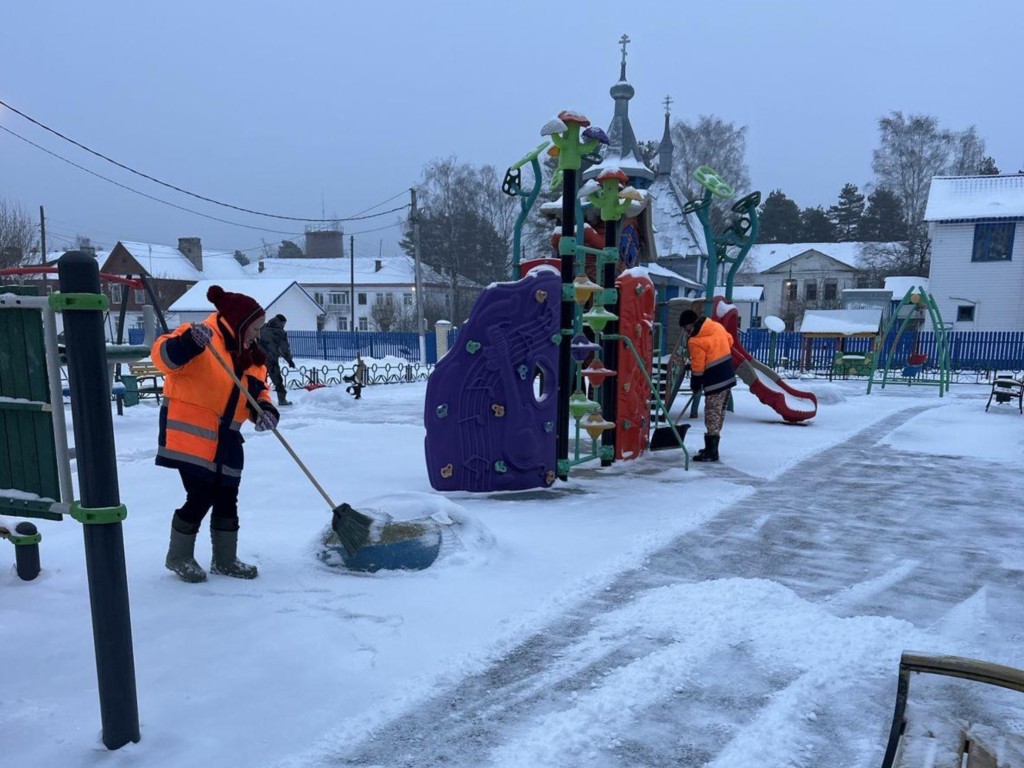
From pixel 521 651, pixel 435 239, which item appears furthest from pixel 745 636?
pixel 435 239

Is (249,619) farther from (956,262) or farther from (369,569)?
(956,262)

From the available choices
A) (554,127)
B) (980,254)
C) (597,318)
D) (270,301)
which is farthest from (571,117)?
(270,301)

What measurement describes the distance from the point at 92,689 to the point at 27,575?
1553 millimetres

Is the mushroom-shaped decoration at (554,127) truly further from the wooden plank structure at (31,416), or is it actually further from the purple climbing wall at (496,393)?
the wooden plank structure at (31,416)

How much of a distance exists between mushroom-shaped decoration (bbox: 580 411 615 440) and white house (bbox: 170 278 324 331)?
33.9 meters

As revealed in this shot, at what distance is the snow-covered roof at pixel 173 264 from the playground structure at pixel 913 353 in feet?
142

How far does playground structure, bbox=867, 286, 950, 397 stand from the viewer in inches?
643

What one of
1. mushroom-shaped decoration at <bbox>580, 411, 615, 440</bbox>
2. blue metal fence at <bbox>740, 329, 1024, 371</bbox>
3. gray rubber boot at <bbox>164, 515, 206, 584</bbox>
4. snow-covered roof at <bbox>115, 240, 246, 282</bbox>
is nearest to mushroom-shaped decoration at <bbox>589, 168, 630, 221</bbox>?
mushroom-shaped decoration at <bbox>580, 411, 615, 440</bbox>

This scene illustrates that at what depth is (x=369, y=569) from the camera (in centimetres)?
409

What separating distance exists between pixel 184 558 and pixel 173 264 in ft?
170

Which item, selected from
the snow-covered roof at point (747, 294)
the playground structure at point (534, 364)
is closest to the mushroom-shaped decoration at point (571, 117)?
the playground structure at point (534, 364)

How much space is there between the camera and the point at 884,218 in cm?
4750

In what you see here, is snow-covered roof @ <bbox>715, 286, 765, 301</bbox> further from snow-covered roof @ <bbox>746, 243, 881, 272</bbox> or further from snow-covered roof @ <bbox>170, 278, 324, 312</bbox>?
snow-covered roof @ <bbox>170, 278, 324, 312</bbox>

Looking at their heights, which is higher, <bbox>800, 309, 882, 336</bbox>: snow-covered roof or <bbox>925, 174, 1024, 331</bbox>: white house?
<bbox>925, 174, 1024, 331</bbox>: white house
